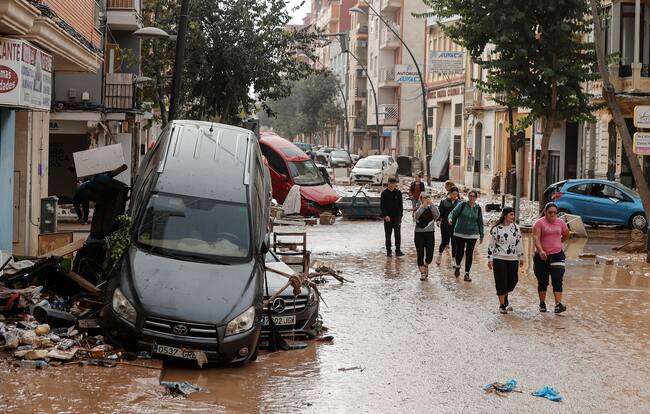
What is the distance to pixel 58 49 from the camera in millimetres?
17141

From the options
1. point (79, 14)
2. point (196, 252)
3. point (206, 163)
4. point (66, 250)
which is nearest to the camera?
point (196, 252)

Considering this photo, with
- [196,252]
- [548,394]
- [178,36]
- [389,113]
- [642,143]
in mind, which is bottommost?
[548,394]

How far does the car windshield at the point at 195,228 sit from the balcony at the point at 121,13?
79.2 ft

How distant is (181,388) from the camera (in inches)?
399

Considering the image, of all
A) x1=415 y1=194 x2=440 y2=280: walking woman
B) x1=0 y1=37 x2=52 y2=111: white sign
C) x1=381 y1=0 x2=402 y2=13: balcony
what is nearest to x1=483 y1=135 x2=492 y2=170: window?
x1=381 y1=0 x2=402 y2=13: balcony

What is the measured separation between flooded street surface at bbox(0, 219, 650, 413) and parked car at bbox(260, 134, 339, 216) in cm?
1401

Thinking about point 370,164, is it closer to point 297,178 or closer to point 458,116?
point 458,116

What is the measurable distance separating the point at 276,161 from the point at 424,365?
23.9 meters

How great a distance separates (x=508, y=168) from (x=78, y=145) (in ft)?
76.8

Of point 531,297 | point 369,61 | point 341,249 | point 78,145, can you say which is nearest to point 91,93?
point 78,145

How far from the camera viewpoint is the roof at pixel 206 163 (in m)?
13.2

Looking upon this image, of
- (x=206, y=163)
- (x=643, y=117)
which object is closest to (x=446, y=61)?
(x=643, y=117)

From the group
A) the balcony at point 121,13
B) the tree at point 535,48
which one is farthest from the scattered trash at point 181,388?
the balcony at point 121,13

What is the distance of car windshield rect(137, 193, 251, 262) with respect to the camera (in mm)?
12352
